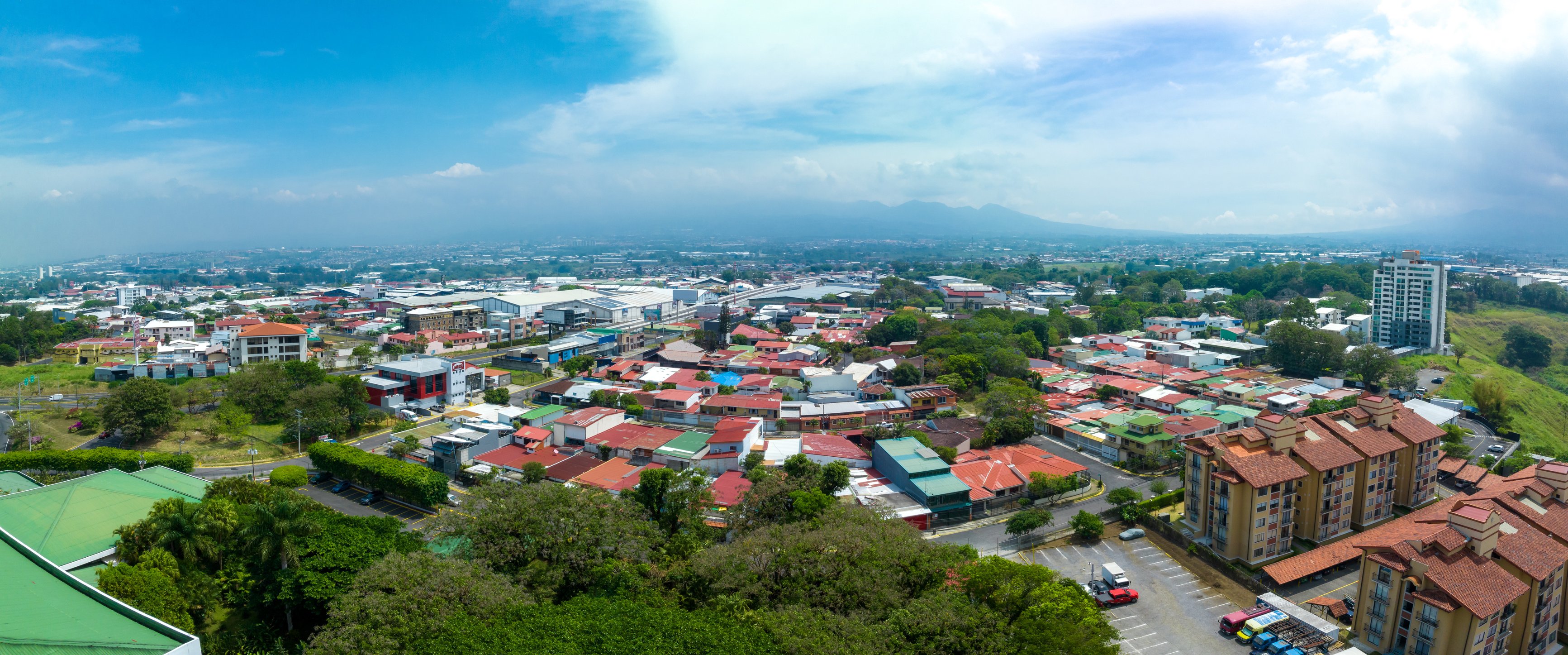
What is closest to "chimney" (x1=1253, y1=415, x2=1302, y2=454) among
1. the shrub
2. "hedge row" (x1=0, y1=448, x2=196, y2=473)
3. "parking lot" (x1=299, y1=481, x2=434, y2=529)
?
"parking lot" (x1=299, y1=481, x2=434, y2=529)

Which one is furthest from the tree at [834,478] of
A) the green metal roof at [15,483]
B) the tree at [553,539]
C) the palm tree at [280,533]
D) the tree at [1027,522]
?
the green metal roof at [15,483]

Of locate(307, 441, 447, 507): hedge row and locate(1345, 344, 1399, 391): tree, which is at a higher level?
locate(1345, 344, 1399, 391): tree

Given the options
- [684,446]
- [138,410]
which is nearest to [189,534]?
[684,446]

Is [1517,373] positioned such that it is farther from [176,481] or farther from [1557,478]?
[176,481]

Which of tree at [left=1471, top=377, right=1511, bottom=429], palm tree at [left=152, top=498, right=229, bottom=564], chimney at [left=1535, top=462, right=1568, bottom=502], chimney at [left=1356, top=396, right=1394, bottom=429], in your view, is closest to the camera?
palm tree at [left=152, top=498, right=229, bottom=564]

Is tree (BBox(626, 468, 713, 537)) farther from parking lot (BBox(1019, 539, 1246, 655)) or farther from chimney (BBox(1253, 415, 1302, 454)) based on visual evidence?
chimney (BBox(1253, 415, 1302, 454))

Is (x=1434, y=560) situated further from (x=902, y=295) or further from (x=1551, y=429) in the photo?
(x=902, y=295)
